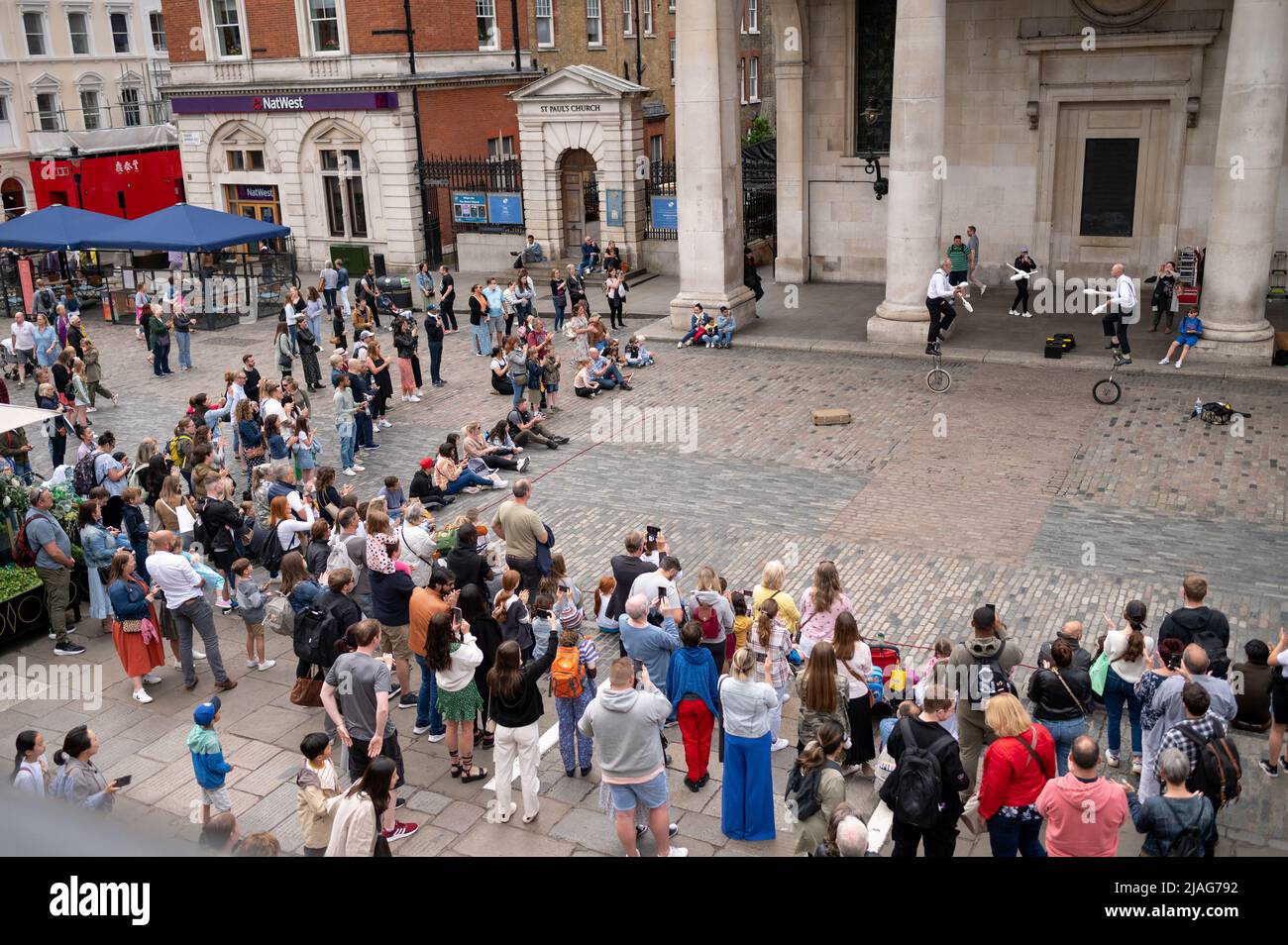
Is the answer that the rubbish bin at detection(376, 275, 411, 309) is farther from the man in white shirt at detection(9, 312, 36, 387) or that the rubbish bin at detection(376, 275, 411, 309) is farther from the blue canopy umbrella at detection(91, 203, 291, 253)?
the man in white shirt at detection(9, 312, 36, 387)

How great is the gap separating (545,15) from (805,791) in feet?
127

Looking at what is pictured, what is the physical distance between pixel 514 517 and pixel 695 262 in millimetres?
14618

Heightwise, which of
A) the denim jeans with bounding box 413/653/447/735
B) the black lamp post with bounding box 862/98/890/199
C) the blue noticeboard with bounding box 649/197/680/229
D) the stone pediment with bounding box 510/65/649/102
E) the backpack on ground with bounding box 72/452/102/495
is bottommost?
the denim jeans with bounding box 413/653/447/735

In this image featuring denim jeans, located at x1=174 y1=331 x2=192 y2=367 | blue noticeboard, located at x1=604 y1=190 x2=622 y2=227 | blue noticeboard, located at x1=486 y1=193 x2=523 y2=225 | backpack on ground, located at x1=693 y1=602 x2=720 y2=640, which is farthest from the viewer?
blue noticeboard, located at x1=486 y1=193 x2=523 y2=225

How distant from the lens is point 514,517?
12.1 metres

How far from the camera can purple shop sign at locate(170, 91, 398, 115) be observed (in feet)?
113

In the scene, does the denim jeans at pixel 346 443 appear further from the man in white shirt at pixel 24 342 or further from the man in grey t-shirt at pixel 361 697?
the man in white shirt at pixel 24 342

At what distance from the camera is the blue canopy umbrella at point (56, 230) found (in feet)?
Result: 95.6

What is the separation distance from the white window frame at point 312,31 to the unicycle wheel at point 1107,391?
81.2 feet

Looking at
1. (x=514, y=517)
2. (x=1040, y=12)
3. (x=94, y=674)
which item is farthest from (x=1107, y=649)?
(x=1040, y=12)

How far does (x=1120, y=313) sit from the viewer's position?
20.0 meters

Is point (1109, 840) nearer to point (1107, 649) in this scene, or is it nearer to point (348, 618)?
point (1107, 649)

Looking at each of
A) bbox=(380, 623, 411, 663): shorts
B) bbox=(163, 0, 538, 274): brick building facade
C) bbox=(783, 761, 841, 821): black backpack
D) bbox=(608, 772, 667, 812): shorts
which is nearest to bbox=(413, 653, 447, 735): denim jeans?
bbox=(380, 623, 411, 663): shorts

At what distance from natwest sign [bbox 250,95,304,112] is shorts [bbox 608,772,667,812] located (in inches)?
1262
